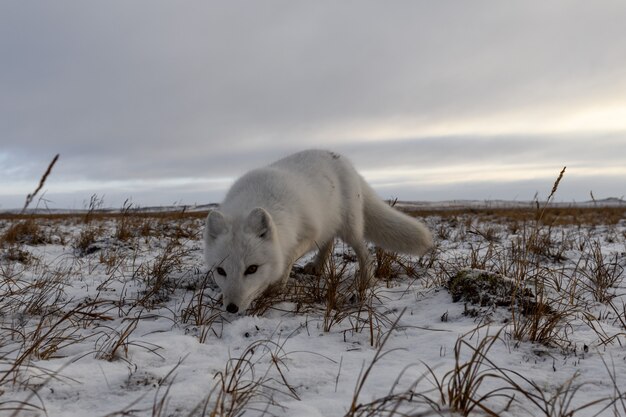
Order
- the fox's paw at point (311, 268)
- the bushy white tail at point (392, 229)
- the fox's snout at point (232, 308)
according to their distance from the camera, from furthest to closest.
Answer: the fox's paw at point (311, 268) < the bushy white tail at point (392, 229) < the fox's snout at point (232, 308)

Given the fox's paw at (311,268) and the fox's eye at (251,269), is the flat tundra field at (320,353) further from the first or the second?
the fox's paw at (311,268)

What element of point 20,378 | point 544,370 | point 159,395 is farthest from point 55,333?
point 544,370

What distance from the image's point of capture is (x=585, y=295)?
3.42m

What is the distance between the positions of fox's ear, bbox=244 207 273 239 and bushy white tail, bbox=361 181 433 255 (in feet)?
6.25

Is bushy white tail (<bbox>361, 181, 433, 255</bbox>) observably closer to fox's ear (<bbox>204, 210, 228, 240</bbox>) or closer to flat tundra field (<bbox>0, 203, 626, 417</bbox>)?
flat tundra field (<bbox>0, 203, 626, 417</bbox>)

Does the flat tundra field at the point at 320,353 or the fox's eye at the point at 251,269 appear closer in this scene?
the flat tundra field at the point at 320,353

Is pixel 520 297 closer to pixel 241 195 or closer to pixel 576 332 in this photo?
pixel 576 332

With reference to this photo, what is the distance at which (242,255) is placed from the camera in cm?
322

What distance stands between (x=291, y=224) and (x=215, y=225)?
72 centimetres

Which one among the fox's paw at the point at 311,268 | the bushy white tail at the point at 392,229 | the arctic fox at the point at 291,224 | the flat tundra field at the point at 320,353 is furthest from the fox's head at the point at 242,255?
the bushy white tail at the point at 392,229

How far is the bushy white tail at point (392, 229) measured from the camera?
4742mm

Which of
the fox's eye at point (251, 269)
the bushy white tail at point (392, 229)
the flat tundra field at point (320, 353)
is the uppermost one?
the bushy white tail at point (392, 229)

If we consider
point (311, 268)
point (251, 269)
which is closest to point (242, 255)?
point (251, 269)

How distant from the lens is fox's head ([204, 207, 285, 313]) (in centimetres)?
310
